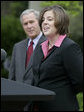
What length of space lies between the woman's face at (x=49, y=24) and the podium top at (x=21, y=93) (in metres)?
1.61

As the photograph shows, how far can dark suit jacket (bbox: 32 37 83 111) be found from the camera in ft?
12.4

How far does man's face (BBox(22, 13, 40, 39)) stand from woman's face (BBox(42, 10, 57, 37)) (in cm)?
155

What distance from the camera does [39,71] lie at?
398 centimetres

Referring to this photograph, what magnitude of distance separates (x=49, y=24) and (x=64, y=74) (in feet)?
1.78

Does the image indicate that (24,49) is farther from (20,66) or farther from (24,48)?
(20,66)

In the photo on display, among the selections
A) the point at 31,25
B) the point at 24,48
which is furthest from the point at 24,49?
the point at 31,25

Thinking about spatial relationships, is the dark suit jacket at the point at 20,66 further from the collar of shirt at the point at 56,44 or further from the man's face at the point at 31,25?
the collar of shirt at the point at 56,44

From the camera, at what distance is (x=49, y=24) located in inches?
164

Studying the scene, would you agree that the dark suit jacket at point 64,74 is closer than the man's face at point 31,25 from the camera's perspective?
Yes

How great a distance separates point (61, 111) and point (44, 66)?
0.47 meters

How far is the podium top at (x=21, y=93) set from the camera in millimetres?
2414

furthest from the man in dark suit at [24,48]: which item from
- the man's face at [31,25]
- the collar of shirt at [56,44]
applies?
the collar of shirt at [56,44]

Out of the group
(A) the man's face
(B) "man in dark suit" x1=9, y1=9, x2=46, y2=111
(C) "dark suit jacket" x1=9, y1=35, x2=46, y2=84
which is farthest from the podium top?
(A) the man's face

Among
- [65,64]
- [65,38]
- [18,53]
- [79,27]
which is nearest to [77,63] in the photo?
[65,64]
